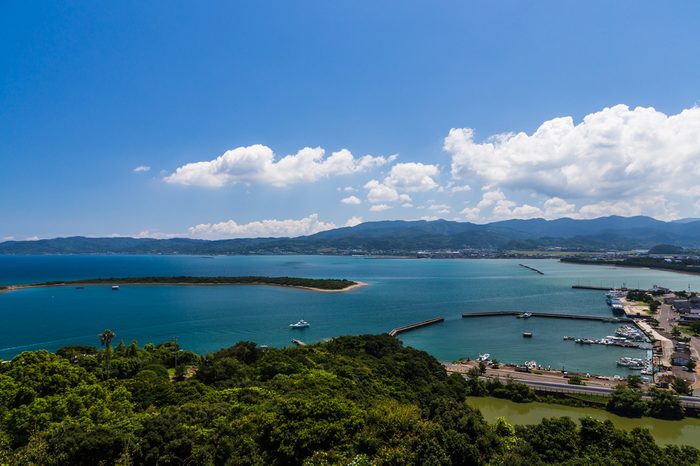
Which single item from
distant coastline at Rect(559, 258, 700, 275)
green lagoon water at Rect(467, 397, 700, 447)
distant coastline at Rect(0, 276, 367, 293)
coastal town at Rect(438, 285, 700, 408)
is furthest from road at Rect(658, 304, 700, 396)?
distant coastline at Rect(559, 258, 700, 275)

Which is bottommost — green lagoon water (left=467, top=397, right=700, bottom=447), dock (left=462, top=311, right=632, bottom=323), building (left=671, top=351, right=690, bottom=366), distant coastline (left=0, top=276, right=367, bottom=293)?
dock (left=462, top=311, right=632, bottom=323)

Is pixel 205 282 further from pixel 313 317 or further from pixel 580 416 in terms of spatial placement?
pixel 580 416

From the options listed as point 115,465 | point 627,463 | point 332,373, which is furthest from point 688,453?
point 115,465

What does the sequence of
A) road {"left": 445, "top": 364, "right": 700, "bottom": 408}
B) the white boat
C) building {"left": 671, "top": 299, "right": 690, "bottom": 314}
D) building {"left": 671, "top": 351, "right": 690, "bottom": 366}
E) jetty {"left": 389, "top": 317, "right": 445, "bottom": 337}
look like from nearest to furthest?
road {"left": 445, "top": 364, "right": 700, "bottom": 408} → the white boat → building {"left": 671, "top": 351, "right": 690, "bottom": 366} → jetty {"left": 389, "top": 317, "right": 445, "bottom": 337} → building {"left": 671, "top": 299, "right": 690, "bottom": 314}

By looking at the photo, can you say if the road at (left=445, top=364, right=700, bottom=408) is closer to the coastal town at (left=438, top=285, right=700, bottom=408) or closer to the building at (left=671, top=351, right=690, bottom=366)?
the coastal town at (left=438, top=285, right=700, bottom=408)

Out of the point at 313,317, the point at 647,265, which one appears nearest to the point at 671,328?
the point at 313,317

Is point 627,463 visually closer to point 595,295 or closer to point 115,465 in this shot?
point 115,465
